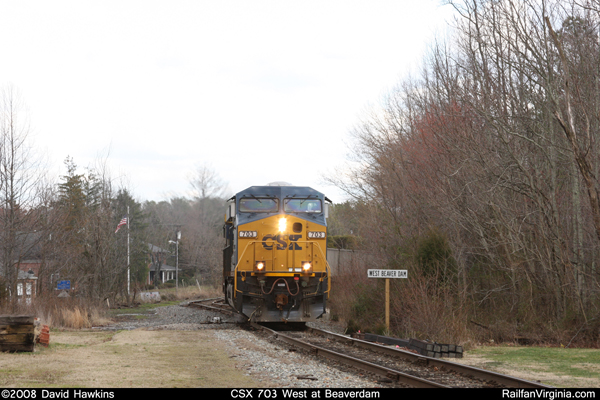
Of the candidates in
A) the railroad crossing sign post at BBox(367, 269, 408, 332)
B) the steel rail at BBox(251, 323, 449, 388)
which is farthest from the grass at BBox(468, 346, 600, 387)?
the railroad crossing sign post at BBox(367, 269, 408, 332)

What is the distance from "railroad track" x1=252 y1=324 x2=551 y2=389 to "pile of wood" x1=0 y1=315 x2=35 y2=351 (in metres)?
5.53

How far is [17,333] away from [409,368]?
737cm

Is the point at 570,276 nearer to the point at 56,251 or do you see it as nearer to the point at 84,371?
the point at 84,371

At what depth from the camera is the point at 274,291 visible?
1614 cm

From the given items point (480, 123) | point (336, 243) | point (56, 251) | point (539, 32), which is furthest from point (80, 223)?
point (539, 32)

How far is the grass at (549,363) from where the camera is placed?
817 centimetres

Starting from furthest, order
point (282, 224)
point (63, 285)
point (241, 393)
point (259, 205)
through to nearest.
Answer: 1. point (63, 285)
2. point (259, 205)
3. point (282, 224)
4. point (241, 393)

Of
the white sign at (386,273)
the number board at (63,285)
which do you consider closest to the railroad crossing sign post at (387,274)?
the white sign at (386,273)

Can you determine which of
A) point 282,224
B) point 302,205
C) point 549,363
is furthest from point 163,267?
point 549,363

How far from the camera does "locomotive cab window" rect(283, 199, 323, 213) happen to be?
16781 mm

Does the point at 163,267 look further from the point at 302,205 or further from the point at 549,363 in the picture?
the point at 549,363

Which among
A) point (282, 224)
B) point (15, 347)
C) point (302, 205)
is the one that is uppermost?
point (302, 205)

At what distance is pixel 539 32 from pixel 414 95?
13777 millimetres

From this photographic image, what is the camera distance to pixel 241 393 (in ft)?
23.1
